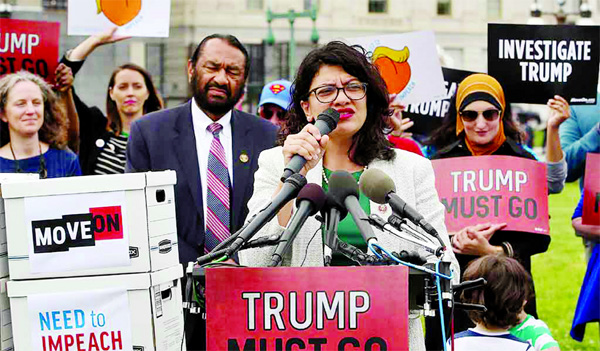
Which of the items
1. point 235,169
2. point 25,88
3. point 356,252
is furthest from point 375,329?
point 25,88

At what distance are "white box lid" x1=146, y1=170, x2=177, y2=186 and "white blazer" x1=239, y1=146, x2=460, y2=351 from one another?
1.23 ft

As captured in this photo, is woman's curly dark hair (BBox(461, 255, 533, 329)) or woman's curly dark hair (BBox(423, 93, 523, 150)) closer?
woman's curly dark hair (BBox(461, 255, 533, 329))

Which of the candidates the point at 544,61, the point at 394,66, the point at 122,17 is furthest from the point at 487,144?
the point at 122,17

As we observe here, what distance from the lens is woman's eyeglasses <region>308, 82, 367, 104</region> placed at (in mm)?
3842

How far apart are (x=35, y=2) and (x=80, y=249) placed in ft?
103

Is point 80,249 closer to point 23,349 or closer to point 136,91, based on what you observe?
point 23,349

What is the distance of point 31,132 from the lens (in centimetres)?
648

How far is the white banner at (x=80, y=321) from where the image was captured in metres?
3.83

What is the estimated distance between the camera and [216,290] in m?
2.93

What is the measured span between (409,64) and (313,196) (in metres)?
4.45

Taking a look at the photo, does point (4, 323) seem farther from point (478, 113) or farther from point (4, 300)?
point (478, 113)

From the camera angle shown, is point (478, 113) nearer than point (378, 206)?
No

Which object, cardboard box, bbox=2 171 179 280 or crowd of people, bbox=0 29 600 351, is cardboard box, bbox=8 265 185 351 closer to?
cardboard box, bbox=2 171 179 280

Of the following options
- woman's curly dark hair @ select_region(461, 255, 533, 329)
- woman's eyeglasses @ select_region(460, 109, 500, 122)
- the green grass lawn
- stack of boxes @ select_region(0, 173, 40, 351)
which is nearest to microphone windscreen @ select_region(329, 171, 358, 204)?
stack of boxes @ select_region(0, 173, 40, 351)
